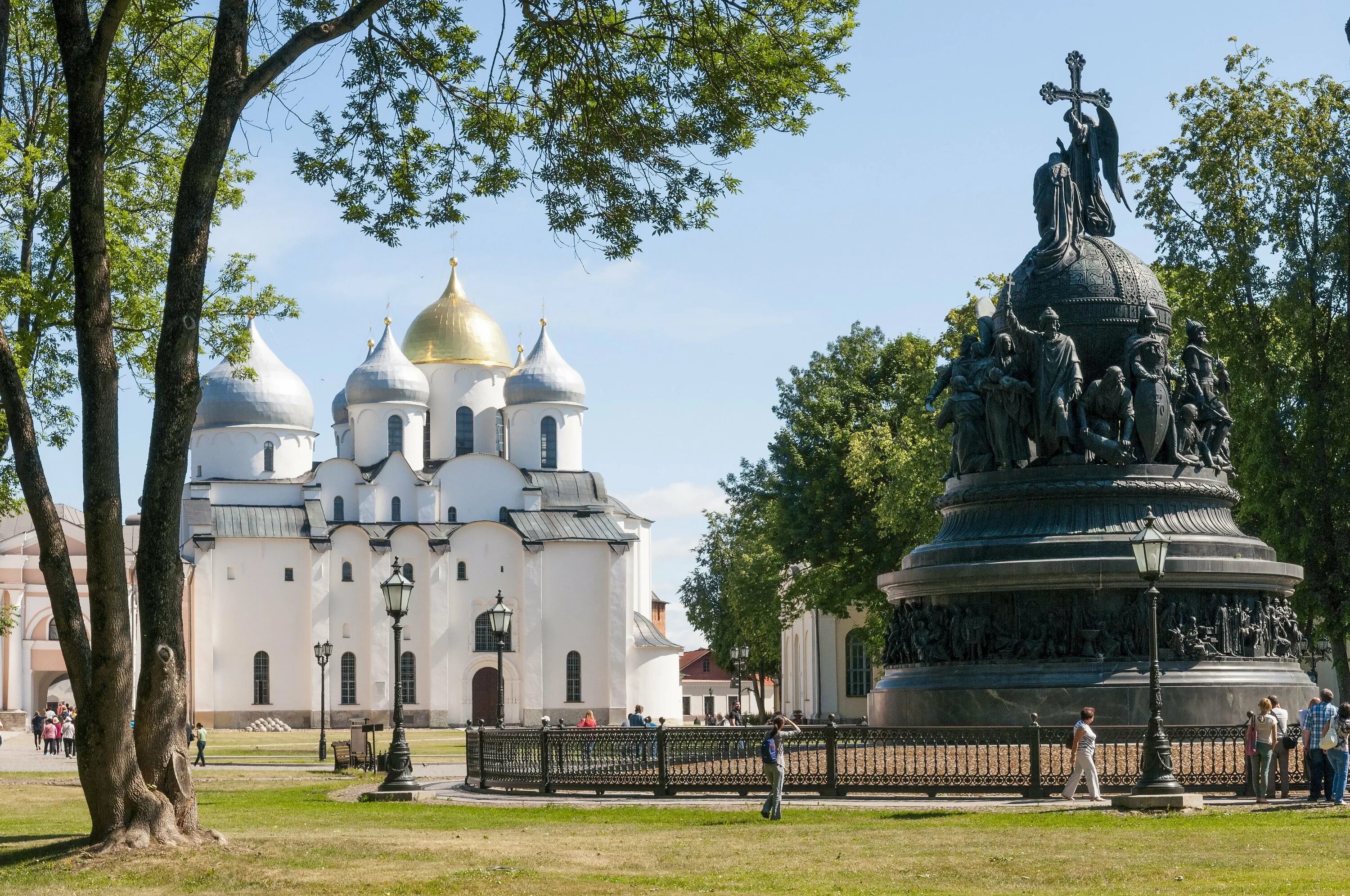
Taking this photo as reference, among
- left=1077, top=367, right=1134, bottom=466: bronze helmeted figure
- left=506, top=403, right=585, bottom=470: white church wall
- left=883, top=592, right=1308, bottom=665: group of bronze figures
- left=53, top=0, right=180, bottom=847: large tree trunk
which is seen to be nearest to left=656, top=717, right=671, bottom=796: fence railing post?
left=883, top=592, right=1308, bottom=665: group of bronze figures

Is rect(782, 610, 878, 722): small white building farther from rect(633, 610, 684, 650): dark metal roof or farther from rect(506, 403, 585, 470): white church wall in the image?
rect(506, 403, 585, 470): white church wall

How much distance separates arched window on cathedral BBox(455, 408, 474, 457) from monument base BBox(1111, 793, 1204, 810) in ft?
227

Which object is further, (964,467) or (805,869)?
(964,467)

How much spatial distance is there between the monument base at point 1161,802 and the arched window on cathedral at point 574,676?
2444 inches

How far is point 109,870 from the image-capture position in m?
12.5

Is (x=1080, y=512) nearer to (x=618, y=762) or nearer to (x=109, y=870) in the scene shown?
(x=618, y=762)

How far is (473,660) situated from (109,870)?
6586 cm

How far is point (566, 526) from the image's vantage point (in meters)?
80.2

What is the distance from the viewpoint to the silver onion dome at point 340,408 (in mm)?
86125

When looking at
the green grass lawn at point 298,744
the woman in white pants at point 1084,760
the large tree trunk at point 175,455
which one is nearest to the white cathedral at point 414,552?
the green grass lawn at point 298,744

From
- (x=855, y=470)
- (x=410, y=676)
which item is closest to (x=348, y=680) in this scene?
(x=410, y=676)

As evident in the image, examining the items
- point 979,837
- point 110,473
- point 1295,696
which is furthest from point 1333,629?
point 110,473

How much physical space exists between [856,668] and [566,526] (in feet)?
58.4

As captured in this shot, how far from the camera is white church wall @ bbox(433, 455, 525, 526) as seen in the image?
80250 millimetres
